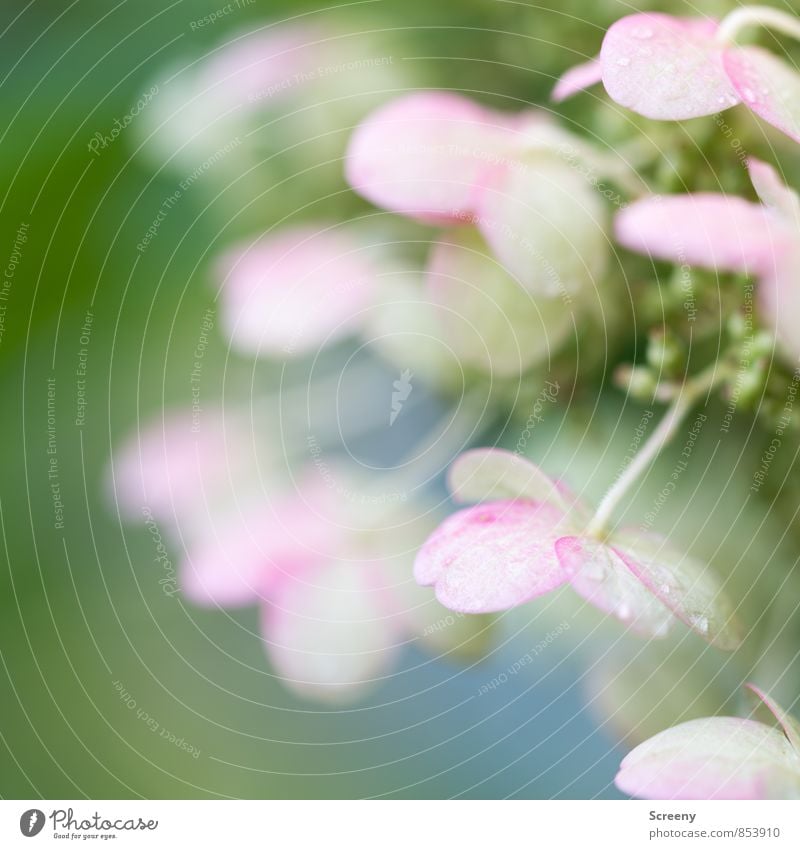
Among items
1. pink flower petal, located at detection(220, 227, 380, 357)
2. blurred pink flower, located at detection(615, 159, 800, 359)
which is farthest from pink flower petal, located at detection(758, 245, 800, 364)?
pink flower petal, located at detection(220, 227, 380, 357)

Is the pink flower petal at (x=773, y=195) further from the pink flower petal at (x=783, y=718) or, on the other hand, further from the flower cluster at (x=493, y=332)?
the pink flower petal at (x=783, y=718)

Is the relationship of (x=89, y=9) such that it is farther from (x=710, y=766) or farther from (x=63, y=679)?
(x=710, y=766)

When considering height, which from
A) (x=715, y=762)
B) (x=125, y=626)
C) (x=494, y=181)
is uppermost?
(x=494, y=181)

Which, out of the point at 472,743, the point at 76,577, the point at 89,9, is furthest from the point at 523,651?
the point at 89,9

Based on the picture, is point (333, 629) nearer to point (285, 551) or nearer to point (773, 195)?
point (285, 551)
